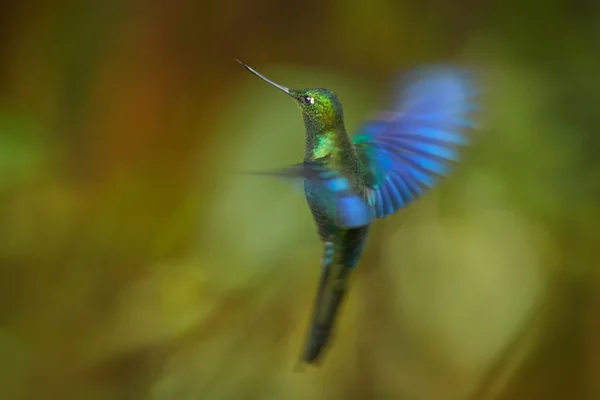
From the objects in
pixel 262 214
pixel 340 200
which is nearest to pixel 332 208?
pixel 340 200

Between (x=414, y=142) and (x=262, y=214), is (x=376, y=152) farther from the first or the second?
(x=262, y=214)

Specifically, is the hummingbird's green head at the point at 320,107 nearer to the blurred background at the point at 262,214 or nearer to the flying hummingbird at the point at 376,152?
the flying hummingbird at the point at 376,152

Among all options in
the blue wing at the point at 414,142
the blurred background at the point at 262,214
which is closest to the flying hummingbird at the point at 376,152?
the blue wing at the point at 414,142

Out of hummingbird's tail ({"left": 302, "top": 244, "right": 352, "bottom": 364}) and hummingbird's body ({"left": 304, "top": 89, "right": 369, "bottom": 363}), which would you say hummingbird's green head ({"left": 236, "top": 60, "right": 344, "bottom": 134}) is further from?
hummingbird's tail ({"left": 302, "top": 244, "right": 352, "bottom": 364})

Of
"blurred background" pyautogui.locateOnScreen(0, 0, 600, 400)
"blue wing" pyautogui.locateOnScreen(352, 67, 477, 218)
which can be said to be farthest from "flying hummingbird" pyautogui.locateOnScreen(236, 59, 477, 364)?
"blurred background" pyautogui.locateOnScreen(0, 0, 600, 400)

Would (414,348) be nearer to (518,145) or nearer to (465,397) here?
(465,397)
